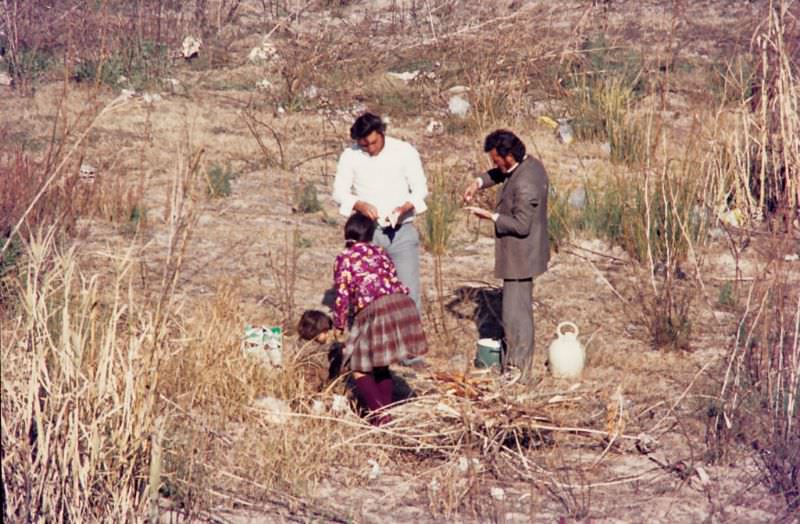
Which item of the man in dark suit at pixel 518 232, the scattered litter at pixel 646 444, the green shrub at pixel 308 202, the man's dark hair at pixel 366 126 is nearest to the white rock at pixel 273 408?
the man in dark suit at pixel 518 232

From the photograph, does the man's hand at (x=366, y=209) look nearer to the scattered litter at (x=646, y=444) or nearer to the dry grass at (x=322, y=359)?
the dry grass at (x=322, y=359)

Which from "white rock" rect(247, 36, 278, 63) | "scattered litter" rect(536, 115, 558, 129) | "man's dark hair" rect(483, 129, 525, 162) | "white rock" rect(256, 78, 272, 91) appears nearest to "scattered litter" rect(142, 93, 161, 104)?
"white rock" rect(256, 78, 272, 91)

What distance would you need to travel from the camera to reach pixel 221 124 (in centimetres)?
1340

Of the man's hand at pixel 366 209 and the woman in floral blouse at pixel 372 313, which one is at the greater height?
the man's hand at pixel 366 209

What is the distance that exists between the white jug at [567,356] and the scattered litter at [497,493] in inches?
70.9

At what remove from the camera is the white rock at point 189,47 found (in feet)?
52.5

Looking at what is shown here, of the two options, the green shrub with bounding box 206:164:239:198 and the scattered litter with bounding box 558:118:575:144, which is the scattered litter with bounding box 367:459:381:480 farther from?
the scattered litter with bounding box 558:118:575:144

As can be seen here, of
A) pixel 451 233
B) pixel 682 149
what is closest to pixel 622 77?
pixel 682 149

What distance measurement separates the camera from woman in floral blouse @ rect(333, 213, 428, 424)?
20.7 ft

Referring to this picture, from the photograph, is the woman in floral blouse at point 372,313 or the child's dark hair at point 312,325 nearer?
the woman in floral blouse at point 372,313

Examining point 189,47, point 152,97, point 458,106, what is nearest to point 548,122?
point 458,106

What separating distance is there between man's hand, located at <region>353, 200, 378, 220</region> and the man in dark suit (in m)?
0.55

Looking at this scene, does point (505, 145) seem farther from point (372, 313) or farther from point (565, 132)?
point (565, 132)

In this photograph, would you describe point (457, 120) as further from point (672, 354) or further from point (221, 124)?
point (672, 354)
